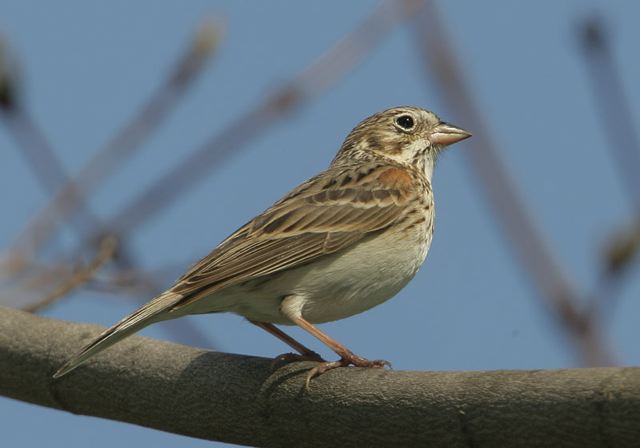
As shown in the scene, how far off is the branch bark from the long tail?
0.45 ft

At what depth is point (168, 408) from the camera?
5.64 meters

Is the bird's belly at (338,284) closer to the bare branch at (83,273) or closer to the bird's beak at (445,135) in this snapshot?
the bare branch at (83,273)

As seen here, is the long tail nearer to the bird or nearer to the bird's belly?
the bird

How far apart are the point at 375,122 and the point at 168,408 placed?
4.23 m

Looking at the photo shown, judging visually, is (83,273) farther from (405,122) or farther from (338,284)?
(405,122)

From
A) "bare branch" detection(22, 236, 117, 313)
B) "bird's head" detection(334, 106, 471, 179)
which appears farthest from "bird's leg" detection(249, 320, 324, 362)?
"bird's head" detection(334, 106, 471, 179)

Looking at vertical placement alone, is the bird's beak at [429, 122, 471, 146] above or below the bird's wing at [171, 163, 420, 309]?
below

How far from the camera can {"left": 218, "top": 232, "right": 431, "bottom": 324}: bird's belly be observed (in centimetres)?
692

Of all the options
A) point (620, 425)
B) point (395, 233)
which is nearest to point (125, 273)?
point (395, 233)

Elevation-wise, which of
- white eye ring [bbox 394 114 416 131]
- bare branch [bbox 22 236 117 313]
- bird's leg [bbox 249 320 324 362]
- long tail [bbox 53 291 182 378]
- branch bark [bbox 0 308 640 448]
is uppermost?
bare branch [bbox 22 236 117 313]

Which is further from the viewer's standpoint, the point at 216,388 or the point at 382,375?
the point at 216,388

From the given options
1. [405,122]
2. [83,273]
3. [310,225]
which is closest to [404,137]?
[405,122]

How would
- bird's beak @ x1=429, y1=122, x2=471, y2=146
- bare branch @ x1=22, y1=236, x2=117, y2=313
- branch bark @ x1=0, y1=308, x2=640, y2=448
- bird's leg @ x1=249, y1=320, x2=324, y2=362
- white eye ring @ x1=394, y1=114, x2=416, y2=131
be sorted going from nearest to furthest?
branch bark @ x1=0, y1=308, x2=640, y2=448 → bare branch @ x1=22, y1=236, x2=117, y2=313 → bird's leg @ x1=249, y1=320, x2=324, y2=362 → bird's beak @ x1=429, y1=122, x2=471, y2=146 → white eye ring @ x1=394, y1=114, x2=416, y2=131

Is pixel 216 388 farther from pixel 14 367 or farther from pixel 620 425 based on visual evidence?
pixel 620 425
